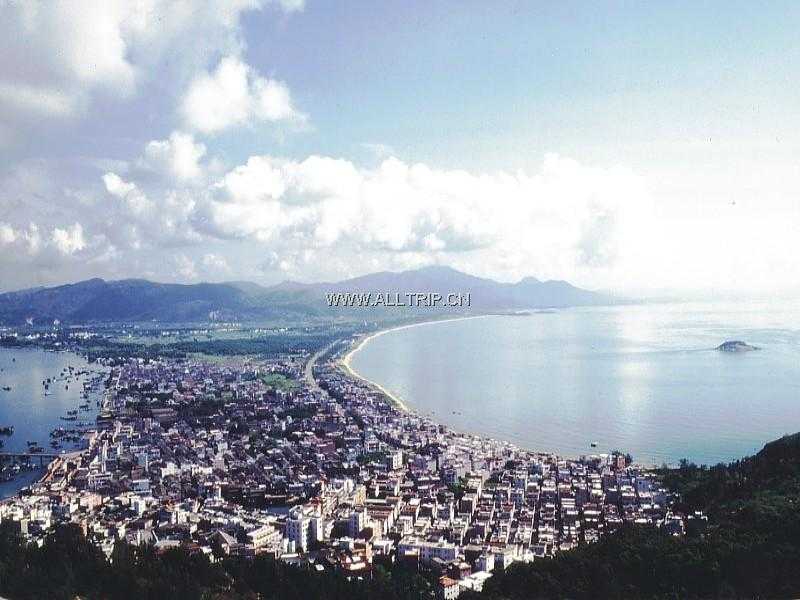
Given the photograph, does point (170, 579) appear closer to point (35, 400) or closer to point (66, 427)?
point (66, 427)

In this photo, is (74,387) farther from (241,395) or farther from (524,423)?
A: (524,423)

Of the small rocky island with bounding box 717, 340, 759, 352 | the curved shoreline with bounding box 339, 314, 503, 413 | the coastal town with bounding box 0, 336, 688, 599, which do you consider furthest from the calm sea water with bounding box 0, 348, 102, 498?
the small rocky island with bounding box 717, 340, 759, 352

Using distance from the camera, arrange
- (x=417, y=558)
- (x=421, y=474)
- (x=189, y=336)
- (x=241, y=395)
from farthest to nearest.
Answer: (x=189, y=336)
(x=241, y=395)
(x=421, y=474)
(x=417, y=558)

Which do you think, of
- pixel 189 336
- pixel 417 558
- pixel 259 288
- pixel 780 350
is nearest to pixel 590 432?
pixel 417 558

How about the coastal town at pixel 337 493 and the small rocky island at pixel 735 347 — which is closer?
the coastal town at pixel 337 493

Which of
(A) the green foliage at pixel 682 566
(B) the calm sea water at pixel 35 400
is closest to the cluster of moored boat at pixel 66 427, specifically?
(B) the calm sea water at pixel 35 400

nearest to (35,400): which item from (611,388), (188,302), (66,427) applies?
(66,427)

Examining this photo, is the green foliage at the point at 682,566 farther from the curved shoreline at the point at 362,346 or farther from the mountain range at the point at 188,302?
the mountain range at the point at 188,302
